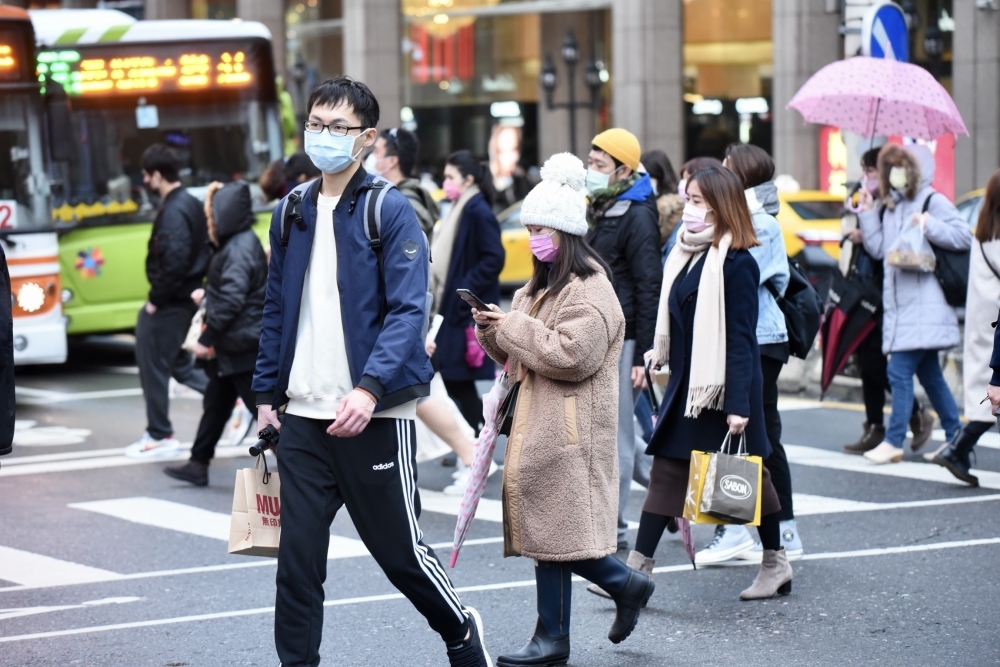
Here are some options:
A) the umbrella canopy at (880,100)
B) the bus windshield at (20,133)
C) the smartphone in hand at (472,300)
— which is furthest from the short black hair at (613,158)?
the bus windshield at (20,133)

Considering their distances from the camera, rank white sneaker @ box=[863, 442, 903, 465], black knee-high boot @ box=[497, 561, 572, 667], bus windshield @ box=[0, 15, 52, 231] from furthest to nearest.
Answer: bus windshield @ box=[0, 15, 52, 231] → white sneaker @ box=[863, 442, 903, 465] → black knee-high boot @ box=[497, 561, 572, 667]

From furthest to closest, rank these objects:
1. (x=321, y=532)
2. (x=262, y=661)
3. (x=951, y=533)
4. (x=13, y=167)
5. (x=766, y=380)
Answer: (x=13, y=167), (x=951, y=533), (x=766, y=380), (x=262, y=661), (x=321, y=532)

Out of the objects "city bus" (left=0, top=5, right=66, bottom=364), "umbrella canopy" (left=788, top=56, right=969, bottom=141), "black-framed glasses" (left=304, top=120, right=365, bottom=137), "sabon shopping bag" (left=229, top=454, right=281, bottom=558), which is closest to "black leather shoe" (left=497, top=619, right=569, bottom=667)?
"sabon shopping bag" (left=229, top=454, right=281, bottom=558)

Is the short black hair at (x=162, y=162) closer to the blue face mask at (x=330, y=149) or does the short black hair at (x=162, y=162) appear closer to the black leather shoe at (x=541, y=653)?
the blue face mask at (x=330, y=149)

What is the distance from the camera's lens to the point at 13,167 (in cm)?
1253

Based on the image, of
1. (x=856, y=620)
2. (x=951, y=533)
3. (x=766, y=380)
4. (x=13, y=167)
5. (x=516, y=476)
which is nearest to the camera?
(x=516, y=476)

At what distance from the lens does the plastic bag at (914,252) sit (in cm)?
880

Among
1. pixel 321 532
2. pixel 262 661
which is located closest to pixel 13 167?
pixel 262 661

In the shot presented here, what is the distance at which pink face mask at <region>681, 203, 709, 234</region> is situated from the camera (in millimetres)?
5895

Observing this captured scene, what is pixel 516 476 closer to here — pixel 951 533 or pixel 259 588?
pixel 259 588

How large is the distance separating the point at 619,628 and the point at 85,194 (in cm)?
1016

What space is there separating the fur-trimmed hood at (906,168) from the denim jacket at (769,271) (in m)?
2.86

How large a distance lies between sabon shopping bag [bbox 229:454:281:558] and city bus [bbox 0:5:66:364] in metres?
7.87

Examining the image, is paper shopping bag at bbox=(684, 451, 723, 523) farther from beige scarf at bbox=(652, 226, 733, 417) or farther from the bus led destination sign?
the bus led destination sign
